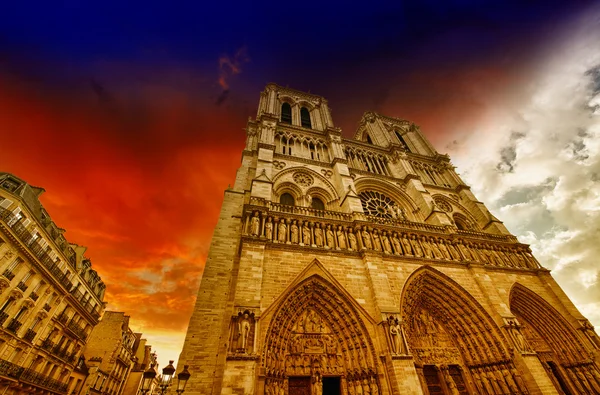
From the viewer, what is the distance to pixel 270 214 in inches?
409

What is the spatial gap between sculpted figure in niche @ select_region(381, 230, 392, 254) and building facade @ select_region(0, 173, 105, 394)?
15700mm

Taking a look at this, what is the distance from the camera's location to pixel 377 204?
1551cm

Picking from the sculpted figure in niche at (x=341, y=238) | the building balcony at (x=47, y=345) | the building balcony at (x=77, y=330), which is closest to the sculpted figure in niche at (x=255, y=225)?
the sculpted figure in niche at (x=341, y=238)

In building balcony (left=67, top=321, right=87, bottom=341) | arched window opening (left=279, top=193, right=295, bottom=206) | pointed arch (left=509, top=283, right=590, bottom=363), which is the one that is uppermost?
arched window opening (left=279, top=193, right=295, bottom=206)

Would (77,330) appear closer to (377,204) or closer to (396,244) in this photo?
(396,244)

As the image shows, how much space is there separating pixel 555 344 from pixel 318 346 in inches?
407

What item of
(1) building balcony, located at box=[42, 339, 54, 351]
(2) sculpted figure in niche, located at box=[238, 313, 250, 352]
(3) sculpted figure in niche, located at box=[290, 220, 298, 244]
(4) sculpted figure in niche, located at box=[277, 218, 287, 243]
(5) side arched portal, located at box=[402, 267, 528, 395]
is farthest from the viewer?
(1) building balcony, located at box=[42, 339, 54, 351]

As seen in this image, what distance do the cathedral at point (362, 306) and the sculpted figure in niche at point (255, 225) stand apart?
5 centimetres

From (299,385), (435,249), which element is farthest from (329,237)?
(435,249)

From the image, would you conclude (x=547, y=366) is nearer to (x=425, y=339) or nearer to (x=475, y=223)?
(x=425, y=339)

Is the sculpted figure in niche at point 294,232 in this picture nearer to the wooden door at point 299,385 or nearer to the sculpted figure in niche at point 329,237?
the sculpted figure in niche at point 329,237

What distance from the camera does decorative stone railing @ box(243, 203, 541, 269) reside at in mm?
10102

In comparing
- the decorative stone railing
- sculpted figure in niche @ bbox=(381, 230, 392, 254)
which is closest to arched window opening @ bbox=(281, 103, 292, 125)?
the decorative stone railing

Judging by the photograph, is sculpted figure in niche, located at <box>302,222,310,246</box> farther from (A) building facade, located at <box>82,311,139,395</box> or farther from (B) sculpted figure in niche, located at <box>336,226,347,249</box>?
(A) building facade, located at <box>82,311,139,395</box>
